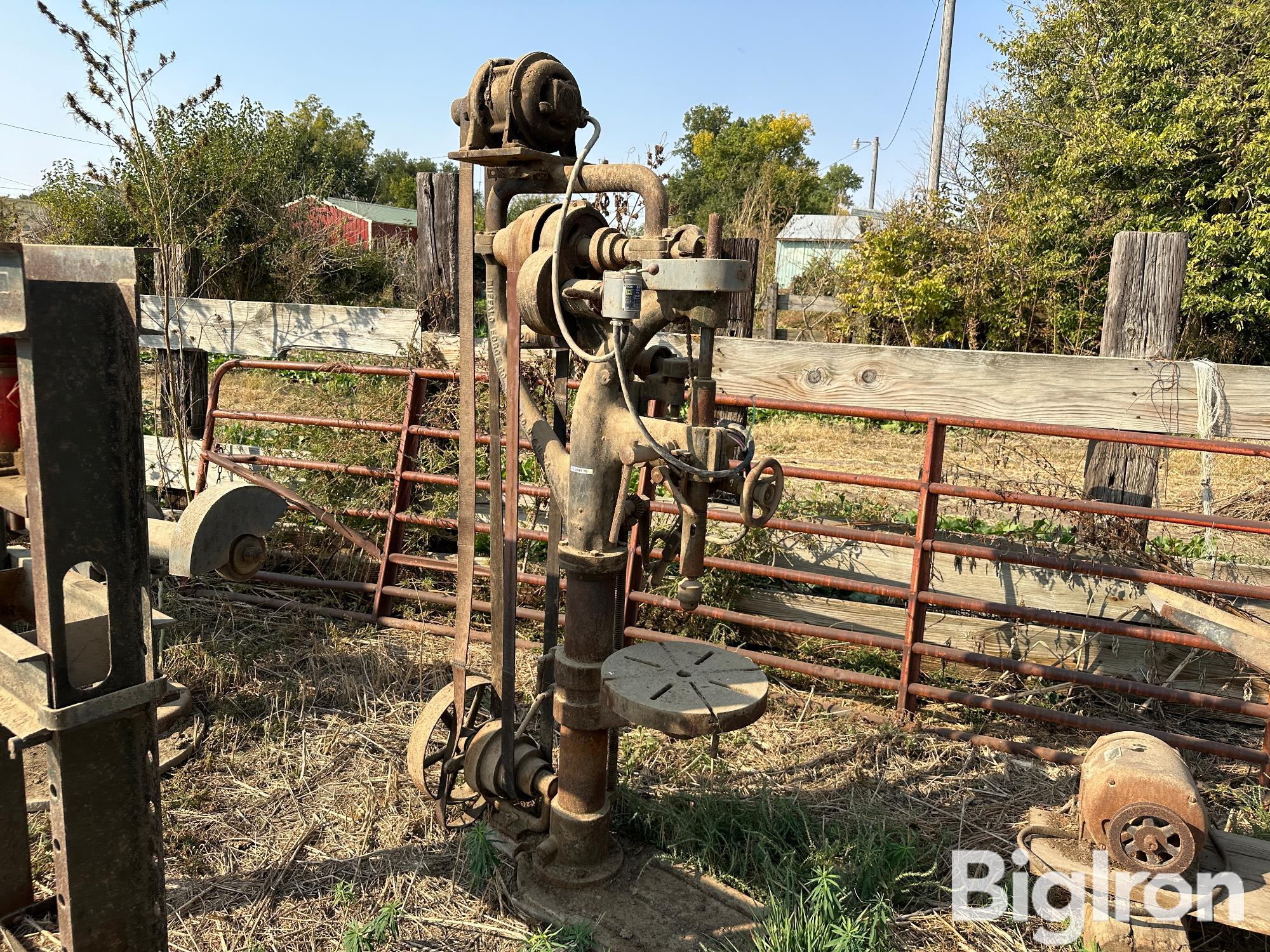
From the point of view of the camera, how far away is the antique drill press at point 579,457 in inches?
87.1

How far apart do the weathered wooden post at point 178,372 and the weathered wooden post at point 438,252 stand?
1.56 metres

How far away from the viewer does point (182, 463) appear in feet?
17.8

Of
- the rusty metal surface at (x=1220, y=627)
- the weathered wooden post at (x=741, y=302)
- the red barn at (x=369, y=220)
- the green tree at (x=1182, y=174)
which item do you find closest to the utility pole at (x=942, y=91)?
the green tree at (x=1182, y=174)

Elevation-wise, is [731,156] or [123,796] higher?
[731,156]

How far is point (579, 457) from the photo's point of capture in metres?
2.49

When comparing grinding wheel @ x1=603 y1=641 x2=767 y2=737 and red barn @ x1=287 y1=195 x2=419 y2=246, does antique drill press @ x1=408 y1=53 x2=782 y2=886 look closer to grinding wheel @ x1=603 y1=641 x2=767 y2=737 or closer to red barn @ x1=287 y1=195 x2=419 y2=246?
grinding wheel @ x1=603 y1=641 x2=767 y2=737

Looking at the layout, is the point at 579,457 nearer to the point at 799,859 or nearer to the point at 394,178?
the point at 799,859

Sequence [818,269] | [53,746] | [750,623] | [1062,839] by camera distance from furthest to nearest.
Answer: [818,269], [750,623], [1062,839], [53,746]

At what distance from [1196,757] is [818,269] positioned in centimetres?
1520

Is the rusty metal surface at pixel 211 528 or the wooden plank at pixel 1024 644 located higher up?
the rusty metal surface at pixel 211 528

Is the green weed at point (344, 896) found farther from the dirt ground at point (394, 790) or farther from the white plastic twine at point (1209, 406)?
the white plastic twine at point (1209, 406)

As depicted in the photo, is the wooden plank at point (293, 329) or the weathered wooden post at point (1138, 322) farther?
the wooden plank at point (293, 329)

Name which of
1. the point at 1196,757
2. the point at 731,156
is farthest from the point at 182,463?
the point at 731,156

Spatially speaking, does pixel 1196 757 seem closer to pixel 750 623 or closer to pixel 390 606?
pixel 750 623
